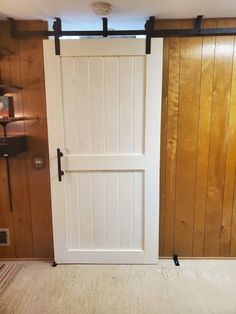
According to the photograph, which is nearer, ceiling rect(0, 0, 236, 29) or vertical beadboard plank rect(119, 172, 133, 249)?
ceiling rect(0, 0, 236, 29)

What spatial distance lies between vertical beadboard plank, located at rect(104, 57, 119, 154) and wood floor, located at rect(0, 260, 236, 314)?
111cm

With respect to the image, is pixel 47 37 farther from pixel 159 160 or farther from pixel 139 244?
pixel 139 244

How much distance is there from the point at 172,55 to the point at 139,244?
170cm

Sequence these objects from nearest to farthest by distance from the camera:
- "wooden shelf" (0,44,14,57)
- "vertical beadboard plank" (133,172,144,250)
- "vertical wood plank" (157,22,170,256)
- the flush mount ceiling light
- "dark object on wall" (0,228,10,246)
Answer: the flush mount ceiling light → "wooden shelf" (0,44,14,57) → "vertical wood plank" (157,22,170,256) → "vertical beadboard plank" (133,172,144,250) → "dark object on wall" (0,228,10,246)

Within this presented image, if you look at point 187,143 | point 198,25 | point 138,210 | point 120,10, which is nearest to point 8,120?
point 120,10

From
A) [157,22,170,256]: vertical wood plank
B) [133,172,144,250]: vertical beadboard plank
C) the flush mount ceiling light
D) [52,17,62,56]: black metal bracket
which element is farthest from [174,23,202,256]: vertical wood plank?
[52,17,62,56]: black metal bracket

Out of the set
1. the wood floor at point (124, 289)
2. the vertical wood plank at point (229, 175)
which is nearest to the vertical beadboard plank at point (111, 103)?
the vertical wood plank at point (229, 175)

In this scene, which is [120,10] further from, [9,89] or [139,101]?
[9,89]

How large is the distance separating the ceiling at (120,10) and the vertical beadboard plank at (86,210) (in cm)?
129

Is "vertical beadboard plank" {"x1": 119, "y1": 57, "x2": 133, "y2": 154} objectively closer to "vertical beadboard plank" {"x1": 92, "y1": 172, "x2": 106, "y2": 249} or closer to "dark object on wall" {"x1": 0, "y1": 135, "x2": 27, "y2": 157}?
"vertical beadboard plank" {"x1": 92, "y1": 172, "x2": 106, "y2": 249}

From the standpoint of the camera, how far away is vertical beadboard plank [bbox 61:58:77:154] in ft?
6.53

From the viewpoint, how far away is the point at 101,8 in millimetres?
1715

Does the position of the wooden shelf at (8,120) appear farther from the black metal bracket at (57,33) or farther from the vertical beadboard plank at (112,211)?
the vertical beadboard plank at (112,211)

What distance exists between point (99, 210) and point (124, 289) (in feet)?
2.20
